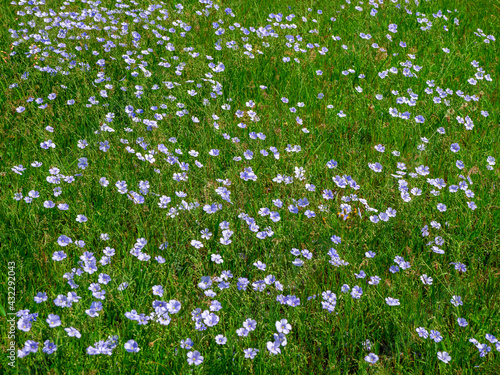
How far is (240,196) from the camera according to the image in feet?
11.6

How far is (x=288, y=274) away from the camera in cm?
303

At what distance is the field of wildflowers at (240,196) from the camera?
262cm

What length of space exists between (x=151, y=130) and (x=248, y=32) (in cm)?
210

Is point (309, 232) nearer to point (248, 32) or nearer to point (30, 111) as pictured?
point (30, 111)

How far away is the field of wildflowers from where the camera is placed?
2.62m

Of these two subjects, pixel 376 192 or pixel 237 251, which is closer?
pixel 237 251

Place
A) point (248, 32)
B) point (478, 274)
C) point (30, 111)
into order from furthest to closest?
point (248, 32)
point (30, 111)
point (478, 274)

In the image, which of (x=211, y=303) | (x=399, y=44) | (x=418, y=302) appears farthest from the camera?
(x=399, y=44)

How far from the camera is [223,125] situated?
13.8 ft

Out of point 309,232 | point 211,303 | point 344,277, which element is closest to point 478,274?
point 344,277

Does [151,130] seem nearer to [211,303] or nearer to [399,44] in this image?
[211,303]

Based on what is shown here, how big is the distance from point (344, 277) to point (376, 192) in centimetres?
99

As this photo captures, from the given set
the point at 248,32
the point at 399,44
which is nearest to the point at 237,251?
the point at 248,32

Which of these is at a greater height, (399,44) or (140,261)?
(399,44)
